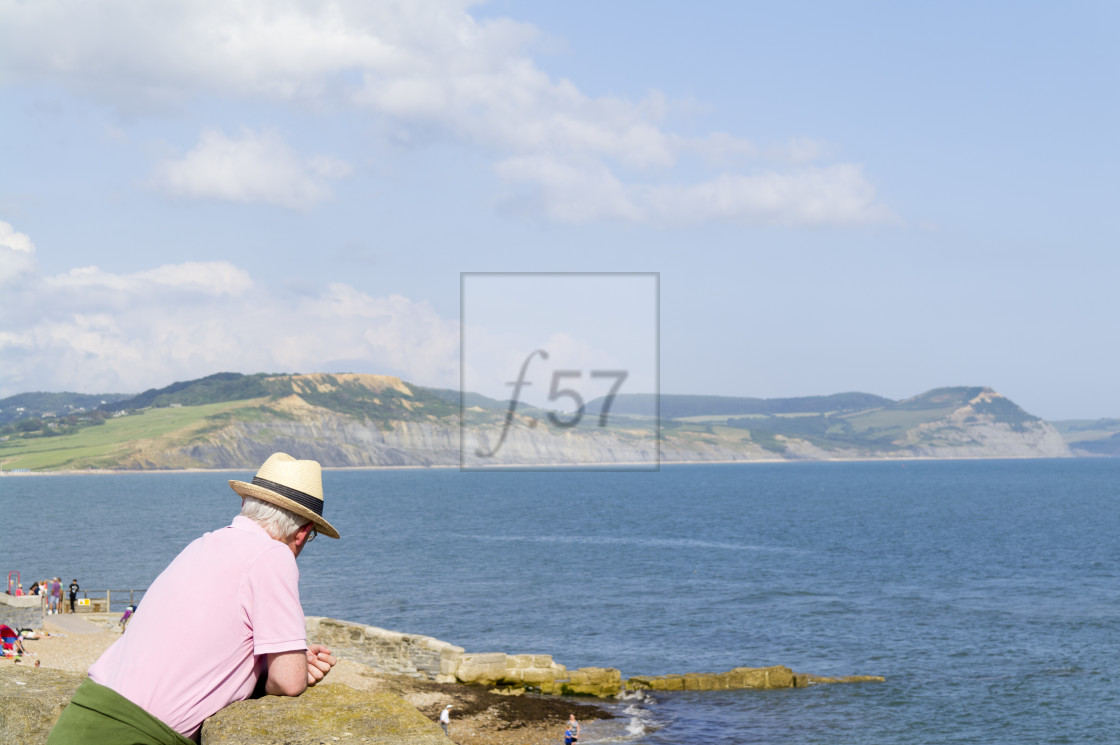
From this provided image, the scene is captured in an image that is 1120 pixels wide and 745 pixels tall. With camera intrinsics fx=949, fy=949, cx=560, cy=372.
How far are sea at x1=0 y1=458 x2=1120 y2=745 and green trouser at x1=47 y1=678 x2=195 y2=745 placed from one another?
27.0 m

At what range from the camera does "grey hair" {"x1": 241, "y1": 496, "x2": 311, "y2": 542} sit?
12.9 feet

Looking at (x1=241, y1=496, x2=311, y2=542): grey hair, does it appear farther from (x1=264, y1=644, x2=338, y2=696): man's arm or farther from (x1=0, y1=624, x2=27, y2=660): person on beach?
(x1=0, y1=624, x2=27, y2=660): person on beach

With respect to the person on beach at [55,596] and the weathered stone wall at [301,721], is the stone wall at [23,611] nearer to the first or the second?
the person on beach at [55,596]

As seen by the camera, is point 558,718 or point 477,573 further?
point 477,573

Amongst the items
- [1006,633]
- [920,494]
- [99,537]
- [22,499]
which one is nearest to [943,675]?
[1006,633]

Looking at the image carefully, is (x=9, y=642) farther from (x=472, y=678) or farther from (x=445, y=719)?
(x=472, y=678)

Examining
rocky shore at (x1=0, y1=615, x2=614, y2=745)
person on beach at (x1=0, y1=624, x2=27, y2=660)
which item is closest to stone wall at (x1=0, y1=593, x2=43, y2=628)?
rocky shore at (x1=0, y1=615, x2=614, y2=745)

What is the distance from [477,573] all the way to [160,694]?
6733 cm

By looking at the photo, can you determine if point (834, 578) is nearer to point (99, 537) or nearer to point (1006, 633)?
point (1006, 633)

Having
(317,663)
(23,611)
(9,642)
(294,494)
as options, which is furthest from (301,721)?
(23,611)

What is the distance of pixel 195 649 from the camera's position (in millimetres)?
3504

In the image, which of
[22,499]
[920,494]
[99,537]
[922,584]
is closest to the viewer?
[922,584]

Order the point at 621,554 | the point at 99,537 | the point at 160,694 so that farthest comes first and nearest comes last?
the point at 99,537 < the point at 621,554 < the point at 160,694

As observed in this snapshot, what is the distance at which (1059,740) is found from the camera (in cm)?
3077
